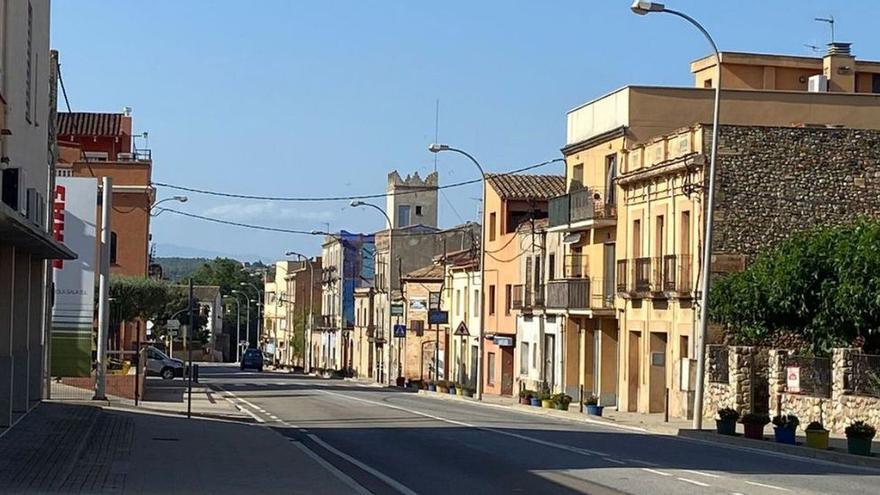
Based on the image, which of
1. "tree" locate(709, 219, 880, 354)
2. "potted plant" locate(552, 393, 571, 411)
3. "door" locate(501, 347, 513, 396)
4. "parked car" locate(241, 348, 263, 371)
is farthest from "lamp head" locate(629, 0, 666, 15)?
"parked car" locate(241, 348, 263, 371)

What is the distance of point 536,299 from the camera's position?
6053cm

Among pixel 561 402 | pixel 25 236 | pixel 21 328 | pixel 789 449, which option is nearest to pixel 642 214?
pixel 561 402

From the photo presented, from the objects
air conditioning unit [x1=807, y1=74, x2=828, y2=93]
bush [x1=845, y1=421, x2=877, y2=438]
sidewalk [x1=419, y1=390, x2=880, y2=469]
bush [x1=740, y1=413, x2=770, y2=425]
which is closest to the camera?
bush [x1=845, y1=421, x2=877, y2=438]

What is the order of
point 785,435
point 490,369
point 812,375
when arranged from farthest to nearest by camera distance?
point 490,369 → point 812,375 → point 785,435

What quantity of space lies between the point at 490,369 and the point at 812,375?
118ft

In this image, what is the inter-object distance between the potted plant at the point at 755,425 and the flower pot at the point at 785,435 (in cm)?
85

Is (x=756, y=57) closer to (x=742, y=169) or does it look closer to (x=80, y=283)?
(x=742, y=169)

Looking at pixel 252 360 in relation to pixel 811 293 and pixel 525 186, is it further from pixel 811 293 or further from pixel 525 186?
pixel 811 293

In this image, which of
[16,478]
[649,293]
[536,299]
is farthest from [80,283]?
[536,299]

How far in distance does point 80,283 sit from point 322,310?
90444 millimetres

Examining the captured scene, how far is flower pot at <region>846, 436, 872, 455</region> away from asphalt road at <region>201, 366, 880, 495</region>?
103cm

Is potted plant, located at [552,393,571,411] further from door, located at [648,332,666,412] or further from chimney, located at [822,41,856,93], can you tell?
chimney, located at [822,41,856,93]

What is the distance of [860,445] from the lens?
89.8 feet

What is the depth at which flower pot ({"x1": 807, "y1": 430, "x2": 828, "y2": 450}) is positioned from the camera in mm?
29156
